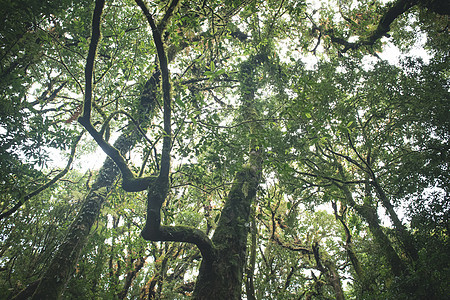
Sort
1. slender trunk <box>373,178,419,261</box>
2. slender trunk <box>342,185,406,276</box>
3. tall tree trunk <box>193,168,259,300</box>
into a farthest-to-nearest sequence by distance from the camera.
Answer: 1. slender trunk <box>342,185,406,276</box>
2. slender trunk <box>373,178,419,261</box>
3. tall tree trunk <box>193,168,259,300</box>

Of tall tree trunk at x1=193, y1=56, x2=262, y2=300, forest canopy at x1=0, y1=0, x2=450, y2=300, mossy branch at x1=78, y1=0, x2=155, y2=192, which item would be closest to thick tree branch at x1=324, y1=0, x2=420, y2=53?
forest canopy at x1=0, y1=0, x2=450, y2=300

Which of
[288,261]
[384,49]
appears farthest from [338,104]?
[288,261]

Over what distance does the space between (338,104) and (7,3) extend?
24.1ft

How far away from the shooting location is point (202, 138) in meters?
4.18

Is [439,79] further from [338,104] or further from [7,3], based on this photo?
[7,3]

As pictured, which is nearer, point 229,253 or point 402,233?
point 229,253

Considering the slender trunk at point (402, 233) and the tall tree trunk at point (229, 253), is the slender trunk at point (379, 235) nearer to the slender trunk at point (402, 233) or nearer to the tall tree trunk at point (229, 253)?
the slender trunk at point (402, 233)

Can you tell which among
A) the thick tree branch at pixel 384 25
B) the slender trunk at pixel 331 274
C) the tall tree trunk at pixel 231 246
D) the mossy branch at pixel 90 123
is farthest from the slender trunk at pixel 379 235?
the mossy branch at pixel 90 123

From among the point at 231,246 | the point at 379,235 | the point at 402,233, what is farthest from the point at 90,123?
the point at 379,235

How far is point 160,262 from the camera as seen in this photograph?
843 centimetres

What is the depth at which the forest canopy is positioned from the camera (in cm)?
349

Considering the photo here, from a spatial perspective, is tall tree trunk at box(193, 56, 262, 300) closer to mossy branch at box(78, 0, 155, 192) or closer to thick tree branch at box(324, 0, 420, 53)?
mossy branch at box(78, 0, 155, 192)

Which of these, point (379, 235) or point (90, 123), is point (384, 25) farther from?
point (90, 123)

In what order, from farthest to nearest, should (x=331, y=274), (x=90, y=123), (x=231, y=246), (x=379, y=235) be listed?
(x=331, y=274) < (x=379, y=235) < (x=231, y=246) < (x=90, y=123)
